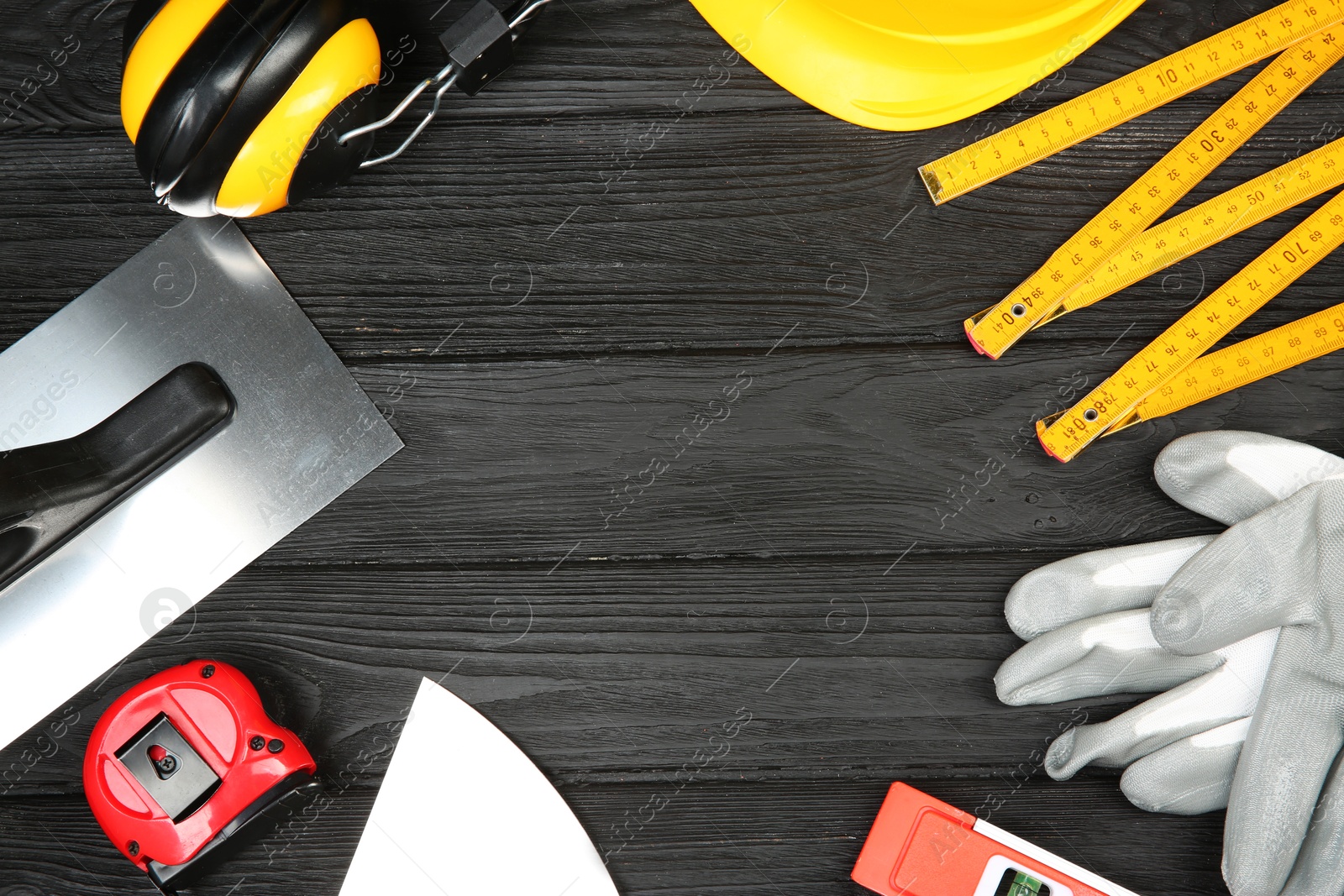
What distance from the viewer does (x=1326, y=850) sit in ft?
2.23

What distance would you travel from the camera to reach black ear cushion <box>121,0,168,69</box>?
625 millimetres

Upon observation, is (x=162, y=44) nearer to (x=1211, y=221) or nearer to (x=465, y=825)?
(x=465, y=825)

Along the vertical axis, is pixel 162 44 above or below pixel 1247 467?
above

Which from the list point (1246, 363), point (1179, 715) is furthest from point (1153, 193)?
point (1179, 715)

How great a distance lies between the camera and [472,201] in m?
0.76

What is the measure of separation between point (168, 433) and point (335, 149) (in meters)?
0.28

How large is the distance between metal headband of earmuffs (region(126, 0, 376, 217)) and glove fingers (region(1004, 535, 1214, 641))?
2.28ft

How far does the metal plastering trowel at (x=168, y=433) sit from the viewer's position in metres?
0.73

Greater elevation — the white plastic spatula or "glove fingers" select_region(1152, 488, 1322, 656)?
the white plastic spatula

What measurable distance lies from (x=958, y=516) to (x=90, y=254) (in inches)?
31.5

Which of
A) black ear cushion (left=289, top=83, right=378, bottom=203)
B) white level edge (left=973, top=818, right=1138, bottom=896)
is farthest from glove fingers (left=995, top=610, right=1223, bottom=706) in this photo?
black ear cushion (left=289, top=83, right=378, bottom=203)

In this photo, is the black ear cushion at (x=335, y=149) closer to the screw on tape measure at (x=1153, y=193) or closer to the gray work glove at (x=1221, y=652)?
the screw on tape measure at (x=1153, y=193)

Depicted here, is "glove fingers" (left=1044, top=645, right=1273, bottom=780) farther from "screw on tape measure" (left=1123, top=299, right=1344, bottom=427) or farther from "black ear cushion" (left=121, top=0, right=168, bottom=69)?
"black ear cushion" (left=121, top=0, right=168, bottom=69)

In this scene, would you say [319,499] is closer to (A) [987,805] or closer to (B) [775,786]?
(B) [775,786]
